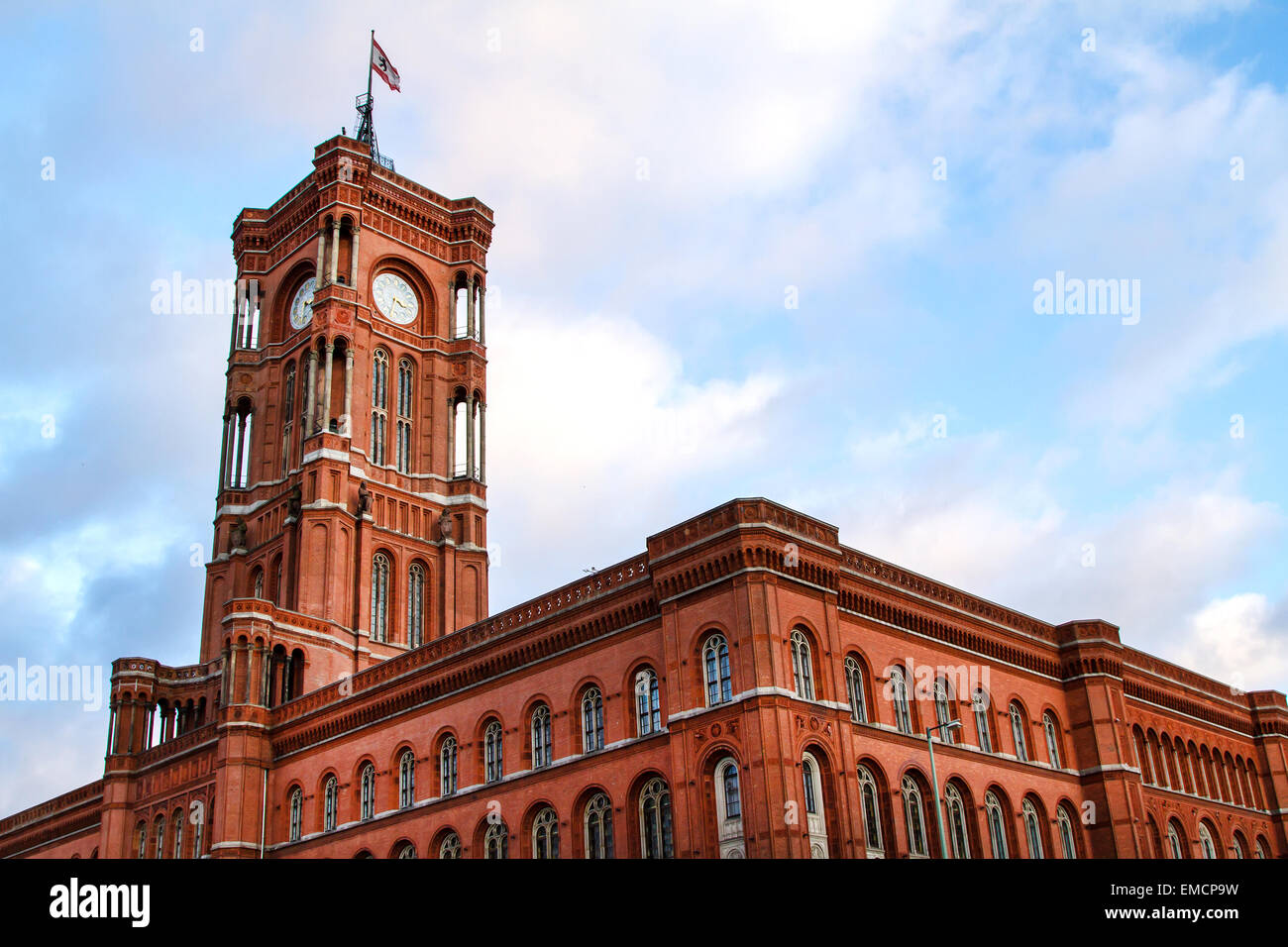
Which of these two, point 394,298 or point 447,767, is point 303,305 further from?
point 447,767

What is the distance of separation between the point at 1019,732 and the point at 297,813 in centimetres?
3081

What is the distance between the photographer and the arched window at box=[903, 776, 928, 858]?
42656mm

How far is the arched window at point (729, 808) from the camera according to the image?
3794 centimetres

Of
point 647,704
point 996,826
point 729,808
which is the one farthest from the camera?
point 996,826

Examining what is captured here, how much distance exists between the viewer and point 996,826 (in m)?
46.7

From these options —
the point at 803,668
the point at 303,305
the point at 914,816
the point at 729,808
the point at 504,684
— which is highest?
the point at 303,305

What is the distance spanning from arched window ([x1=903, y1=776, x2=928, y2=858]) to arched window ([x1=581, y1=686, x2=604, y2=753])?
1044cm

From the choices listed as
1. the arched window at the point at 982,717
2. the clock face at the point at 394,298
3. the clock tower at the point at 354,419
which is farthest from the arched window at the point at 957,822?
the clock face at the point at 394,298

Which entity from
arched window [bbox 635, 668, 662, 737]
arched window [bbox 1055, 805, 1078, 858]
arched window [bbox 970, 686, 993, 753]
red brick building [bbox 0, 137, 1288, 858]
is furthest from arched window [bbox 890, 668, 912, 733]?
arched window [bbox 1055, 805, 1078, 858]

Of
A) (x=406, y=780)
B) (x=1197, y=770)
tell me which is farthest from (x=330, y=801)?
(x=1197, y=770)

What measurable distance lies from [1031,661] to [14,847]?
5807 cm

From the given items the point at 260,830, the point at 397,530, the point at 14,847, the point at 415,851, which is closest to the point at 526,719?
the point at 415,851

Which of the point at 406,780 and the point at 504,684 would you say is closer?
the point at 504,684
